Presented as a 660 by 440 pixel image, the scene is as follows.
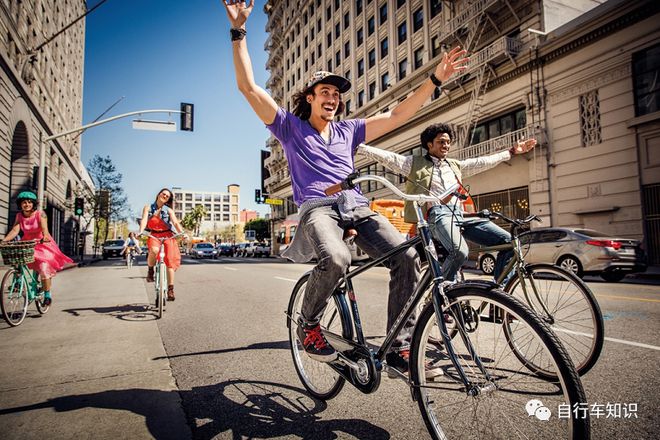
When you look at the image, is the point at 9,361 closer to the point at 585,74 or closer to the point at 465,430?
the point at 465,430

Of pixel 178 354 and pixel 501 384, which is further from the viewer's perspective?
pixel 178 354

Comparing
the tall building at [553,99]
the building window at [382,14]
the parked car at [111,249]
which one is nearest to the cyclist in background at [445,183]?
the tall building at [553,99]

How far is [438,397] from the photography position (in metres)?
1.86

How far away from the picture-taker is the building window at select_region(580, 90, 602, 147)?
53.5 ft

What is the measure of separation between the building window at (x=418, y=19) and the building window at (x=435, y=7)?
3.36 ft

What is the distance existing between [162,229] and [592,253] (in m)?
11.1

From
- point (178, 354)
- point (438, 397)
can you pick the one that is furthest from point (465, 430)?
point (178, 354)

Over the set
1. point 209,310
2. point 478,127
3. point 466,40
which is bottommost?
point 209,310

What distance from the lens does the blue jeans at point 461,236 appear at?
3321 millimetres

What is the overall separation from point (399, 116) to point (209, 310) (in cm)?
492

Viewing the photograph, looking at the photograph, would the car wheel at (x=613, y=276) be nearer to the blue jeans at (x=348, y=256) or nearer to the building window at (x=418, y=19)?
the blue jeans at (x=348, y=256)

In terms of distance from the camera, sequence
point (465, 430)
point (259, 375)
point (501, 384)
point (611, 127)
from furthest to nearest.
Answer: point (611, 127) → point (259, 375) → point (501, 384) → point (465, 430)

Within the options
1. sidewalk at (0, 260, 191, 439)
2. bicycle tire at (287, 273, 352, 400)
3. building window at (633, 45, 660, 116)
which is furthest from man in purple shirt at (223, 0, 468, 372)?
building window at (633, 45, 660, 116)

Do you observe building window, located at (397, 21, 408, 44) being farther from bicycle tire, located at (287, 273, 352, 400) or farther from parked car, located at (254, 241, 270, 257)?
bicycle tire, located at (287, 273, 352, 400)
